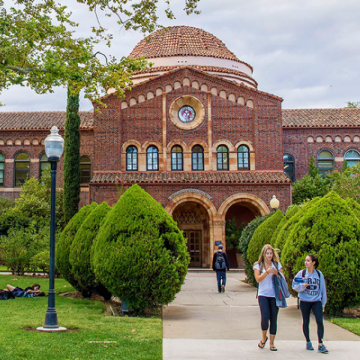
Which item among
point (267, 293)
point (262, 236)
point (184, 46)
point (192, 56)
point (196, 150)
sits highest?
point (184, 46)

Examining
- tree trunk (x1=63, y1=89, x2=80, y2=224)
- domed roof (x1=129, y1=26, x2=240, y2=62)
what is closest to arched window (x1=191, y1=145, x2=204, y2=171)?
tree trunk (x1=63, y1=89, x2=80, y2=224)

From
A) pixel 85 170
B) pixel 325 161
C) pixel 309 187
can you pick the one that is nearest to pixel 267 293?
pixel 309 187

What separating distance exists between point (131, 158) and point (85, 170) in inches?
223

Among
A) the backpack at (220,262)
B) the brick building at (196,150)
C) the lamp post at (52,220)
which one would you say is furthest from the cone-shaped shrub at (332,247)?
the brick building at (196,150)

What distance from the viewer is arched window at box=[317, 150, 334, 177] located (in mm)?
36719

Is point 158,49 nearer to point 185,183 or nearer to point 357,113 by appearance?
point 185,183

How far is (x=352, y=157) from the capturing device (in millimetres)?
36625

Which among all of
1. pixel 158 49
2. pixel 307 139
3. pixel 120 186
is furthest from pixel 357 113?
pixel 120 186

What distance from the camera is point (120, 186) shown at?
30.3 m

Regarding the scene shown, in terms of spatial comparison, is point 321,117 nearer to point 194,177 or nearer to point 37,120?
point 194,177

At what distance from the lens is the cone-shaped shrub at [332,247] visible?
1165 cm

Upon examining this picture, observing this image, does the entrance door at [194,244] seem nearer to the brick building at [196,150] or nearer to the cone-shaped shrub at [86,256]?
the brick building at [196,150]

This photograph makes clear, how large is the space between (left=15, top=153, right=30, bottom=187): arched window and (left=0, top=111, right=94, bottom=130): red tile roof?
2.01 meters

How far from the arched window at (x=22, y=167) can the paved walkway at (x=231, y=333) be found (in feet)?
77.2
